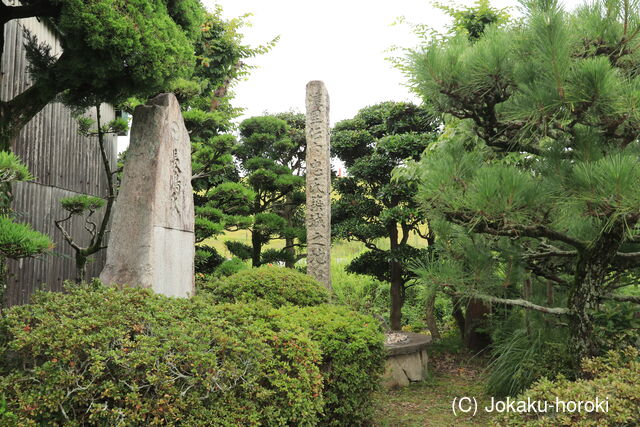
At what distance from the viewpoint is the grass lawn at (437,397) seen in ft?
13.5

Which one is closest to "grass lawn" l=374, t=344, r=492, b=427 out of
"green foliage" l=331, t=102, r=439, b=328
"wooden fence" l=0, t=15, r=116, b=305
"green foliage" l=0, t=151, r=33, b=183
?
"green foliage" l=331, t=102, r=439, b=328

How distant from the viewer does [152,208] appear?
392 cm

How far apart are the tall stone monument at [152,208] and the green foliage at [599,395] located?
2.61 meters

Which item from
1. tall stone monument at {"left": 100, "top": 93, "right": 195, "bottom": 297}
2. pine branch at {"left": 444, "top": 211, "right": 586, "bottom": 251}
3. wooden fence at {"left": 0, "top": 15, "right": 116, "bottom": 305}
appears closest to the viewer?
pine branch at {"left": 444, "top": 211, "right": 586, "bottom": 251}

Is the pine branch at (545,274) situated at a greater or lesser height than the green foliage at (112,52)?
lesser

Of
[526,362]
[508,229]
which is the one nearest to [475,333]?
[526,362]

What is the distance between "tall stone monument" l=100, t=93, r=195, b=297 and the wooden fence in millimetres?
1299

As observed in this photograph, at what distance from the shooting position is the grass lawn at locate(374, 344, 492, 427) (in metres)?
4.11

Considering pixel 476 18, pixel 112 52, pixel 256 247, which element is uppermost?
pixel 476 18

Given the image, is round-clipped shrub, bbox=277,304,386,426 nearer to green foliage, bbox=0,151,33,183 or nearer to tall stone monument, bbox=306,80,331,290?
green foliage, bbox=0,151,33,183

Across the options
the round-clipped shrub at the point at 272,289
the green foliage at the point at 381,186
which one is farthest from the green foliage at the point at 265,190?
the round-clipped shrub at the point at 272,289

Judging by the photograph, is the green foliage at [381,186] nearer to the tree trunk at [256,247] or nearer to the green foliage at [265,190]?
the green foliage at [265,190]

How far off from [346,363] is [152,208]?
6.35ft

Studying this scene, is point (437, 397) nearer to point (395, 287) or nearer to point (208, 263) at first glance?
point (395, 287)
